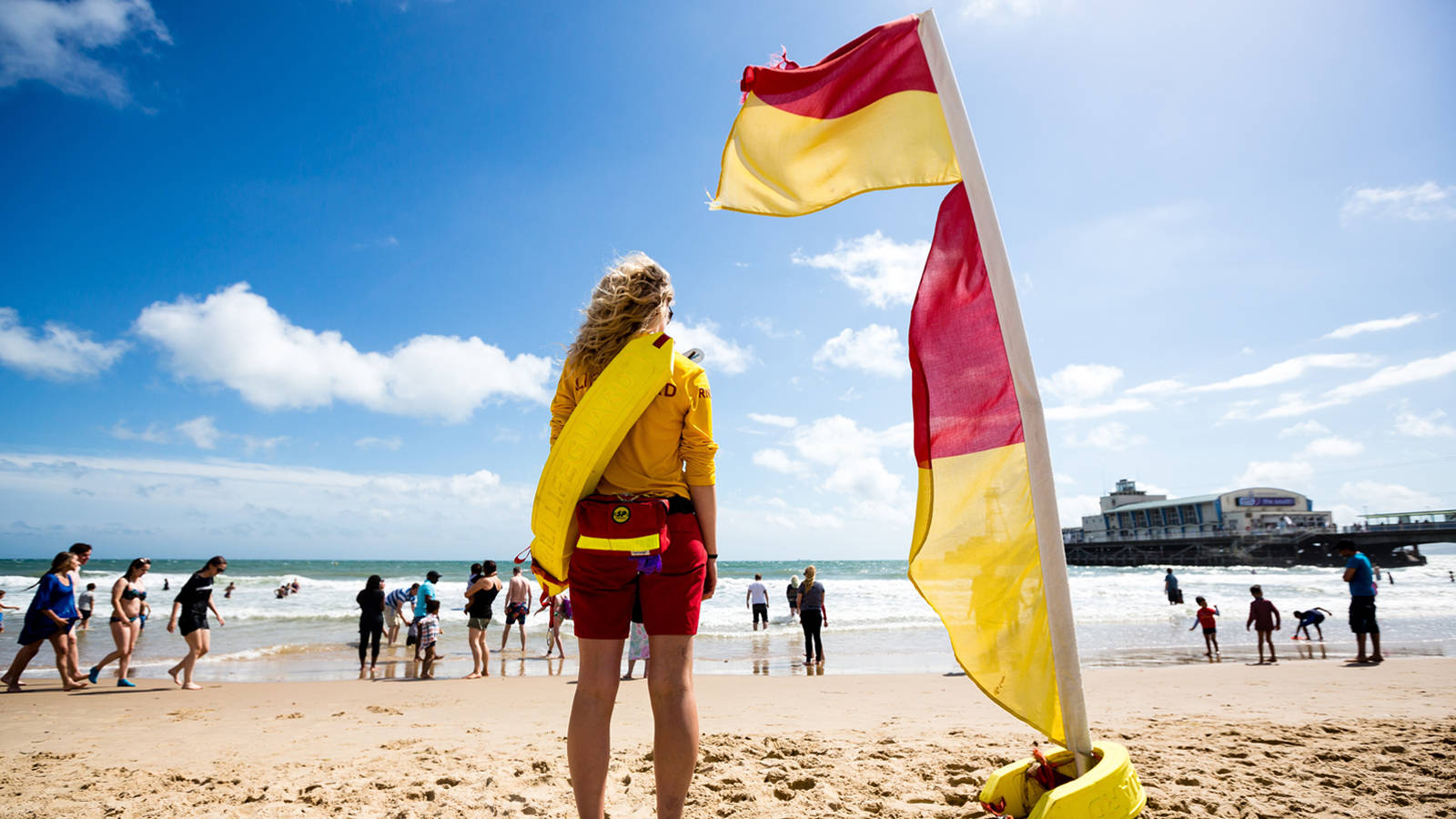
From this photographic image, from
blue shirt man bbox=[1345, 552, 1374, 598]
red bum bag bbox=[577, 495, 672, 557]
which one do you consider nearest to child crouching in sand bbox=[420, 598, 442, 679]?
red bum bag bbox=[577, 495, 672, 557]

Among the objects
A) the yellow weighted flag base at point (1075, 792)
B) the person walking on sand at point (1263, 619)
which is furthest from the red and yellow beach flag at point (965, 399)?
the person walking on sand at point (1263, 619)

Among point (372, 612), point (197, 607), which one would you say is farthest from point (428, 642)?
point (197, 607)

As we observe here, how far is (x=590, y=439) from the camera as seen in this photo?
2309 millimetres

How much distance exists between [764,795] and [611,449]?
6.78 feet

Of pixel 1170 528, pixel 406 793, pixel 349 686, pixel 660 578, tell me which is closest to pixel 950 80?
pixel 660 578

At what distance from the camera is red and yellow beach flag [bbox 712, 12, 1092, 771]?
6.96ft

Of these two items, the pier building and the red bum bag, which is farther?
the pier building

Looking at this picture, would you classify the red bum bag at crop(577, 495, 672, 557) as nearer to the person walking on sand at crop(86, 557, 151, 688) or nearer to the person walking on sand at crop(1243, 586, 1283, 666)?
the person walking on sand at crop(86, 557, 151, 688)

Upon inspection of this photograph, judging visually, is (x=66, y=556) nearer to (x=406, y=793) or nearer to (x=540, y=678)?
(x=540, y=678)

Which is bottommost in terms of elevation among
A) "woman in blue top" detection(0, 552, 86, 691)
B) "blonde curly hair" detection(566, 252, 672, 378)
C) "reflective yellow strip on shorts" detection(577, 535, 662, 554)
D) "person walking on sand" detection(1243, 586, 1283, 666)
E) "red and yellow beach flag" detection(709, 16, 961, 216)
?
"person walking on sand" detection(1243, 586, 1283, 666)

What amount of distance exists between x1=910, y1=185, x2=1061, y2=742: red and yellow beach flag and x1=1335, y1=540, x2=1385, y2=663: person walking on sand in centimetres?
1060

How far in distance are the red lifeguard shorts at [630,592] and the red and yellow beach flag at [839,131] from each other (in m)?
1.36

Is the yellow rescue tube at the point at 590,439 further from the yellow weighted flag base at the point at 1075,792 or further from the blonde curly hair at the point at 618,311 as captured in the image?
the yellow weighted flag base at the point at 1075,792

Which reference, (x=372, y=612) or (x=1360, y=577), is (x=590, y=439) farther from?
(x=1360, y=577)
